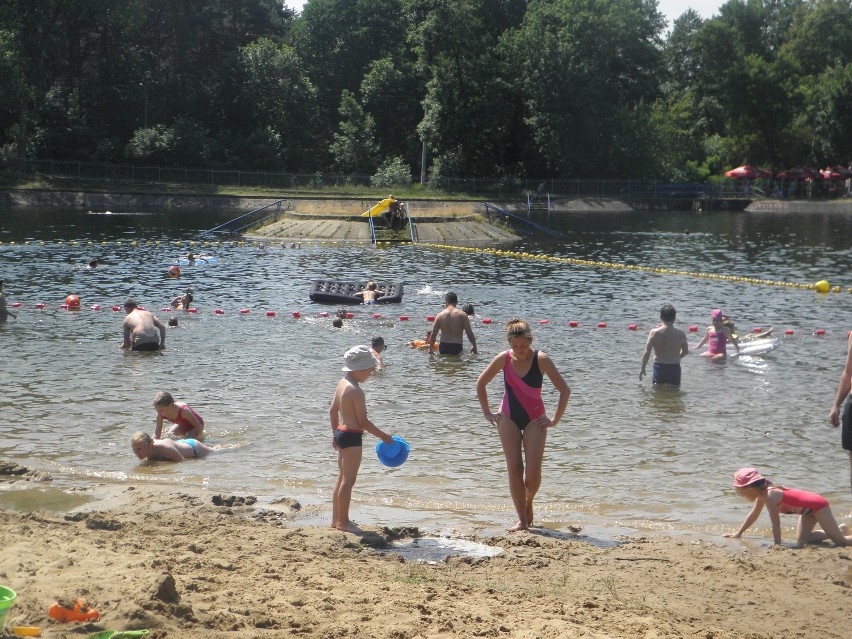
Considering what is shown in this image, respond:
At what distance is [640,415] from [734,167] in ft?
255

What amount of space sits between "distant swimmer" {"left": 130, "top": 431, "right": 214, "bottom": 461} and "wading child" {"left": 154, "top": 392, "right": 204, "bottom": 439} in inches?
17.9

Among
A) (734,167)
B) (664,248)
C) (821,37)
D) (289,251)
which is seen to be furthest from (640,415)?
(821,37)

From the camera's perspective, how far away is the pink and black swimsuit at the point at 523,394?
8.53 metres

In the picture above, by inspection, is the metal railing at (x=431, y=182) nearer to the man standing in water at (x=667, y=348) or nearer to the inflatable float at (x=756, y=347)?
the inflatable float at (x=756, y=347)

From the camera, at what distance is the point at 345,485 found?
8.62 metres

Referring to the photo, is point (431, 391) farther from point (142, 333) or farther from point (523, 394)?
point (523, 394)

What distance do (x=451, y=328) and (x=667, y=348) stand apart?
4.23m

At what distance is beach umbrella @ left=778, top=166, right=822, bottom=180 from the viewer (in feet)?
275

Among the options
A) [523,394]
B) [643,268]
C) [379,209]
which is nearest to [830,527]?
[523,394]

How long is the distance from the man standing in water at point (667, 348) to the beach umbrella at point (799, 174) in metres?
73.9

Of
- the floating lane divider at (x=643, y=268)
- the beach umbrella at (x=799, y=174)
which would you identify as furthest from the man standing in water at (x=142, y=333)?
the beach umbrella at (x=799, y=174)

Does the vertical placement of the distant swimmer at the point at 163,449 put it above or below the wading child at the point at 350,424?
below

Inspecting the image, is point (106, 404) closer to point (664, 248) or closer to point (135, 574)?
point (135, 574)

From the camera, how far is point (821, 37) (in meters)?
95.7
